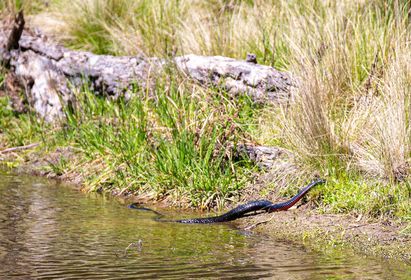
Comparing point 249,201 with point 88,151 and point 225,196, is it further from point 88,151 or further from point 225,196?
point 88,151

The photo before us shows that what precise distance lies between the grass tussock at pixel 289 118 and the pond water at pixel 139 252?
0.81m

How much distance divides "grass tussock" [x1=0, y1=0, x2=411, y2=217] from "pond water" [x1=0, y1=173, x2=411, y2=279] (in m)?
0.81

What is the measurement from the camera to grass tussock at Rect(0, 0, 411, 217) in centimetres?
679

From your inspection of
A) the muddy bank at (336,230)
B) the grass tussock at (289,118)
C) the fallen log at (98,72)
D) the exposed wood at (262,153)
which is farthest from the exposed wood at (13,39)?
the muddy bank at (336,230)

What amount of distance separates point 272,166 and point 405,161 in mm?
1387

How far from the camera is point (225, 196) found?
24.7ft

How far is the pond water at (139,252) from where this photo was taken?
16.6 feet

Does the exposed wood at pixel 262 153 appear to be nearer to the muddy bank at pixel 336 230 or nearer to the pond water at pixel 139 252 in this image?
the muddy bank at pixel 336 230

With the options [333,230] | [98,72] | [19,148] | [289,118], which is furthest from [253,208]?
[19,148]

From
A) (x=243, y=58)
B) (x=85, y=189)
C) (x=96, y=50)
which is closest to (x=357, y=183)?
(x=85, y=189)

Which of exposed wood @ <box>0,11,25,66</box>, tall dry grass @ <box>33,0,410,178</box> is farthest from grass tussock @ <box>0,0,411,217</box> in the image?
exposed wood @ <box>0,11,25,66</box>

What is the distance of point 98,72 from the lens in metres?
10.2

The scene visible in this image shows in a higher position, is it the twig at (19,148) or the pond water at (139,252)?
the twig at (19,148)

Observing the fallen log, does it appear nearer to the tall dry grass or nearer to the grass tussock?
the grass tussock
